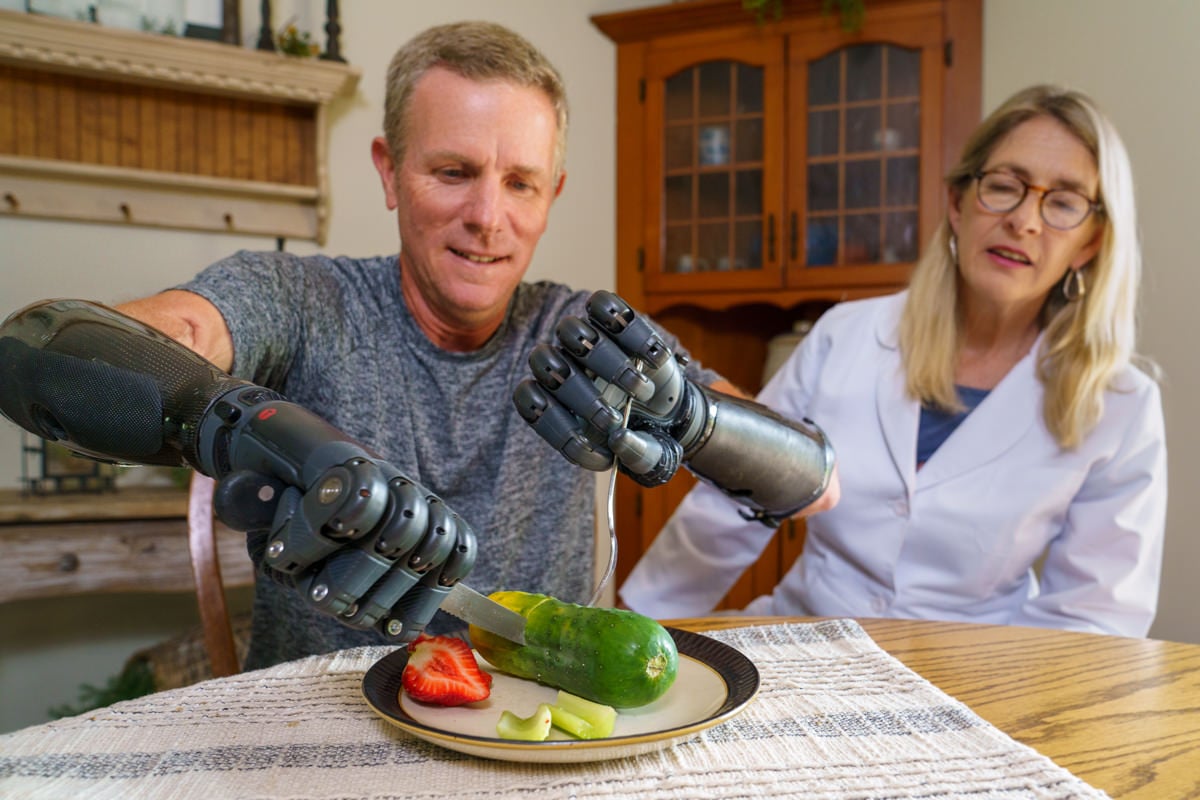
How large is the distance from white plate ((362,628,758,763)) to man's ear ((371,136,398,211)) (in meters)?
0.71

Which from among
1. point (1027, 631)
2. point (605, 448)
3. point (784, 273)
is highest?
point (784, 273)

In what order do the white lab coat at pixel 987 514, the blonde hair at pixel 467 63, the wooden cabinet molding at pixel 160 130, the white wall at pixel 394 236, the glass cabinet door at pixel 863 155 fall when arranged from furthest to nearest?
the glass cabinet door at pixel 863 155 → the wooden cabinet molding at pixel 160 130 → the white wall at pixel 394 236 → the white lab coat at pixel 987 514 → the blonde hair at pixel 467 63

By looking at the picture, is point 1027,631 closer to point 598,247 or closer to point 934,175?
point 934,175

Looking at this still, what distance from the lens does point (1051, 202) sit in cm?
157

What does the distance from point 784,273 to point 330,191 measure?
4.90 feet

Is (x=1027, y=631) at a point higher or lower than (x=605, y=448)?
lower

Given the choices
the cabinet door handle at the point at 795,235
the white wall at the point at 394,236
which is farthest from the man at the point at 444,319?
the cabinet door handle at the point at 795,235

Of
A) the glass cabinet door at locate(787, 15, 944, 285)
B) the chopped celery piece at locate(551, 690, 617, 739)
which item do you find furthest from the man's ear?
the glass cabinet door at locate(787, 15, 944, 285)

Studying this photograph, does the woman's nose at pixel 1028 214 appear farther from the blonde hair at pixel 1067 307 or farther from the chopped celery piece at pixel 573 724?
the chopped celery piece at pixel 573 724

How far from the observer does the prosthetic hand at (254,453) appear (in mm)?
601

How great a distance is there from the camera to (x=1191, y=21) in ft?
7.51

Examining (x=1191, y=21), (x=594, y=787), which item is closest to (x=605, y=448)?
(x=594, y=787)

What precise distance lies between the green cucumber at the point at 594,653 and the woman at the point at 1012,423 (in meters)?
0.91

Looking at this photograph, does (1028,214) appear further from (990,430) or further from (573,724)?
(573,724)
